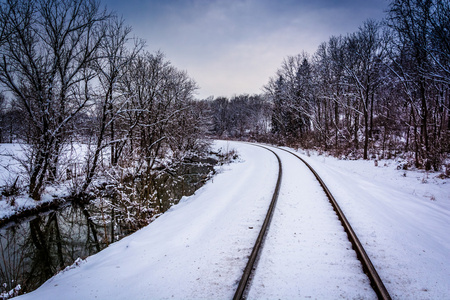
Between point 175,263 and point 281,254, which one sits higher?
point 281,254

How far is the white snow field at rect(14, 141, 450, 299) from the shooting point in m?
3.17

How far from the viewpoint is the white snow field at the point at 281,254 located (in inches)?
125

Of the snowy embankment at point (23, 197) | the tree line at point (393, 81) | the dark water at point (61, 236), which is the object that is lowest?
the dark water at point (61, 236)

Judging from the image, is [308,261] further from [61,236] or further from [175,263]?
[61,236]

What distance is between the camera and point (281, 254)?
155 inches

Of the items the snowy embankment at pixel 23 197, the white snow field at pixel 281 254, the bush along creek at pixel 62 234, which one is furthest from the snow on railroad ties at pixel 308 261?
the snowy embankment at pixel 23 197

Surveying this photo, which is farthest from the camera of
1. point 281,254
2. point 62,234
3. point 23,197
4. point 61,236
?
point 23,197

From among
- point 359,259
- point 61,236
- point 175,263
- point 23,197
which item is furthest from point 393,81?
point 23,197

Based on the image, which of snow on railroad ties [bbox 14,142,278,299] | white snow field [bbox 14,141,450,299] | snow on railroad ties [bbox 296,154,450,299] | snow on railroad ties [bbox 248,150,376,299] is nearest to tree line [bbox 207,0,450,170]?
snow on railroad ties [bbox 296,154,450,299]

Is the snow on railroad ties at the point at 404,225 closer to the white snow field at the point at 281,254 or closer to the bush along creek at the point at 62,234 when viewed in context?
the white snow field at the point at 281,254

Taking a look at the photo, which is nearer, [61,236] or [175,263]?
[175,263]

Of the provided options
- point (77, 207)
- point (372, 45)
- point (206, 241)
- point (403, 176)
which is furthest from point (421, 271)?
point (372, 45)

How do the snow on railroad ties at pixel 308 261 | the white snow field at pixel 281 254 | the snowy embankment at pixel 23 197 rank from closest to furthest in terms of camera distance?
the snow on railroad ties at pixel 308 261
the white snow field at pixel 281 254
the snowy embankment at pixel 23 197

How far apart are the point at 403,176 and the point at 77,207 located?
50.0ft
